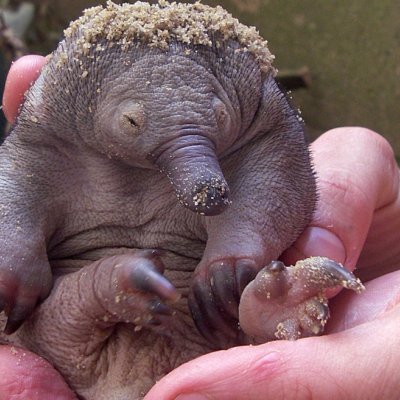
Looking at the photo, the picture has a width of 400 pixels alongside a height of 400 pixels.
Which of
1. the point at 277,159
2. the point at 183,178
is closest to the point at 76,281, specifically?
the point at 183,178

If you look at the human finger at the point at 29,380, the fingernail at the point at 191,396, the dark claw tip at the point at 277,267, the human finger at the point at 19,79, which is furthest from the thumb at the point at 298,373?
the human finger at the point at 19,79

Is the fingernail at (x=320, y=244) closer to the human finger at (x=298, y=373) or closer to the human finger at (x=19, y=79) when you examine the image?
the human finger at (x=298, y=373)

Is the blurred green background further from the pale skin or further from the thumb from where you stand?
the thumb

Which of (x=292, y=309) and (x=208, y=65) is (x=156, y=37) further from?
(x=292, y=309)

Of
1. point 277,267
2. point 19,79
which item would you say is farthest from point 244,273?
point 19,79

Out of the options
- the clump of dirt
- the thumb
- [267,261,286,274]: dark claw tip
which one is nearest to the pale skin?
the thumb

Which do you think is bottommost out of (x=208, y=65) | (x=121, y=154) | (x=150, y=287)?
(x=150, y=287)
